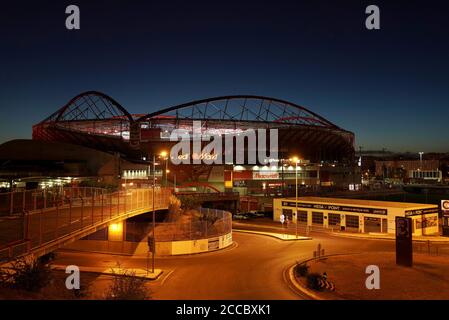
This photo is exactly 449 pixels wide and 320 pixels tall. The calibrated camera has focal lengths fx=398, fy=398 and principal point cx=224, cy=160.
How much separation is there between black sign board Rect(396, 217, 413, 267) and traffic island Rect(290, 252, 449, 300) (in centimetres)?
50

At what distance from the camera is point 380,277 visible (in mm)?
20750

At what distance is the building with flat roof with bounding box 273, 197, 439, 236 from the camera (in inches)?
1526

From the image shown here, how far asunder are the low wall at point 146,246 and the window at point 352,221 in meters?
17.8

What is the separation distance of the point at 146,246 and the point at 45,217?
1216cm

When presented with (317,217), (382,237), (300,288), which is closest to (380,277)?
(300,288)

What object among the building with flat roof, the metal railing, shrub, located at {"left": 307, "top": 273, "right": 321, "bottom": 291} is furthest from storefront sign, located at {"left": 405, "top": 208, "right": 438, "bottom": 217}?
the metal railing

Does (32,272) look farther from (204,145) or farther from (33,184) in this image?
(204,145)

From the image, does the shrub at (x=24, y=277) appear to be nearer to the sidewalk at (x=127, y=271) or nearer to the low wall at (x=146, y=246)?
the sidewalk at (x=127, y=271)

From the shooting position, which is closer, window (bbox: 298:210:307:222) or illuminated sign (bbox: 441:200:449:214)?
illuminated sign (bbox: 441:200:449:214)

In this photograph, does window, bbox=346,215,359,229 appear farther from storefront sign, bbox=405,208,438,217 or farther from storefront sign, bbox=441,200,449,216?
storefront sign, bbox=441,200,449,216

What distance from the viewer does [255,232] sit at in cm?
4044

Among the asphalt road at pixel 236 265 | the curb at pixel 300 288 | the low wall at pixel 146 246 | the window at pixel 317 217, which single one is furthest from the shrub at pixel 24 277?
the window at pixel 317 217

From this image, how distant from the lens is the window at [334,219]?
43.5 m
